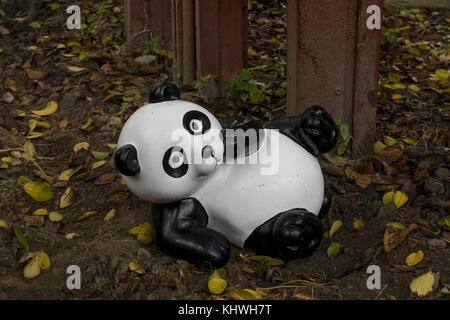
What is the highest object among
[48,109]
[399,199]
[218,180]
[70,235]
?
[218,180]

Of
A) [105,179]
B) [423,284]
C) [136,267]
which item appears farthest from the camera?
[105,179]

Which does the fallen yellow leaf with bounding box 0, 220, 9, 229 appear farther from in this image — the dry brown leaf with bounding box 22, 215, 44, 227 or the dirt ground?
the dry brown leaf with bounding box 22, 215, 44, 227

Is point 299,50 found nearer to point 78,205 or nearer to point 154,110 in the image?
point 154,110

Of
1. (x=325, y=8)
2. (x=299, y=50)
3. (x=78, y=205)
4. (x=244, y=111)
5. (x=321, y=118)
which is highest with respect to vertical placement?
(x=325, y=8)

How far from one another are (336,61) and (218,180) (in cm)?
103

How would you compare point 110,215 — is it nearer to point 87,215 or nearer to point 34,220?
point 87,215

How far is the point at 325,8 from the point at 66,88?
204 cm

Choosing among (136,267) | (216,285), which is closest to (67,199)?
(136,267)

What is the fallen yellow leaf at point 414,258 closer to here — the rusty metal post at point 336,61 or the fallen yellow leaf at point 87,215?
the rusty metal post at point 336,61

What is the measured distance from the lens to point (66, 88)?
4.18 m

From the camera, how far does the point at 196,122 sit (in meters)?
2.35

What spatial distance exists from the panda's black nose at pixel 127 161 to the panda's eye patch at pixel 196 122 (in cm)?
23

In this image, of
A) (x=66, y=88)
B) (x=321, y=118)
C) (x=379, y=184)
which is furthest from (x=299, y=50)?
Answer: (x=66, y=88)

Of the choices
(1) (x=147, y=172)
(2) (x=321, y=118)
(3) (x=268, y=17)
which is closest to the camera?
(1) (x=147, y=172)
